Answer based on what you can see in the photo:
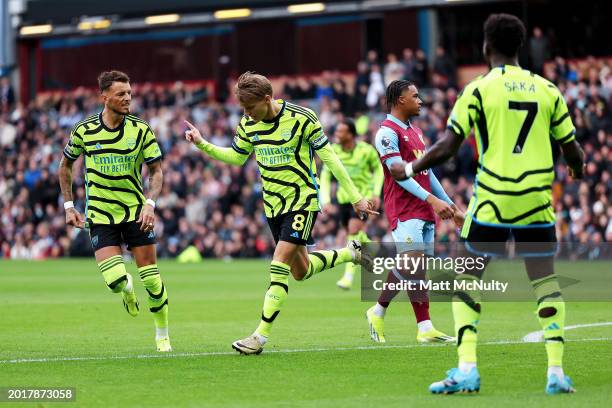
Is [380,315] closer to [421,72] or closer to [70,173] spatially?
[70,173]

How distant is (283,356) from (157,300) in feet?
4.80

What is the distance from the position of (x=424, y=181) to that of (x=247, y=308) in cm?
578

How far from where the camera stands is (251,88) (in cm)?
1109

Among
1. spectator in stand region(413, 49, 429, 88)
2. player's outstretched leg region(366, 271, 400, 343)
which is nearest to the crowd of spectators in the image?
spectator in stand region(413, 49, 429, 88)

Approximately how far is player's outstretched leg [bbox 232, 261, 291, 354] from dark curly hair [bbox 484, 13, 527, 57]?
3.55 metres

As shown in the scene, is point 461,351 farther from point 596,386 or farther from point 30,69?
point 30,69

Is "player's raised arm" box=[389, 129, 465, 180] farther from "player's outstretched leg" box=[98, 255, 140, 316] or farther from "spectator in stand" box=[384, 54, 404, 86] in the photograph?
"spectator in stand" box=[384, 54, 404, 86]

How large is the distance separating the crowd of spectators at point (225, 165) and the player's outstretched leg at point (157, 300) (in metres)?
16.9

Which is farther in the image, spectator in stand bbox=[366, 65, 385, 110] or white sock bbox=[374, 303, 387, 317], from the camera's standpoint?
spectator in stand bbox=[366, 65, 385, 110]

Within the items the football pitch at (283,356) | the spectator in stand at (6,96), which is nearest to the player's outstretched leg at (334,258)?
the football pitch at (283,356)

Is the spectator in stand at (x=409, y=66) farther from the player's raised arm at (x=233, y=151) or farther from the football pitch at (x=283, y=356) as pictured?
A: the player's raised arm at (x=233, y=151)

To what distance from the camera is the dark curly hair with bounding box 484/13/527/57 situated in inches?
326

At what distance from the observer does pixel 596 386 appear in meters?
8.81

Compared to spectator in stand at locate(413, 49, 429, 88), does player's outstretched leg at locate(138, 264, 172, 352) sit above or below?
below
